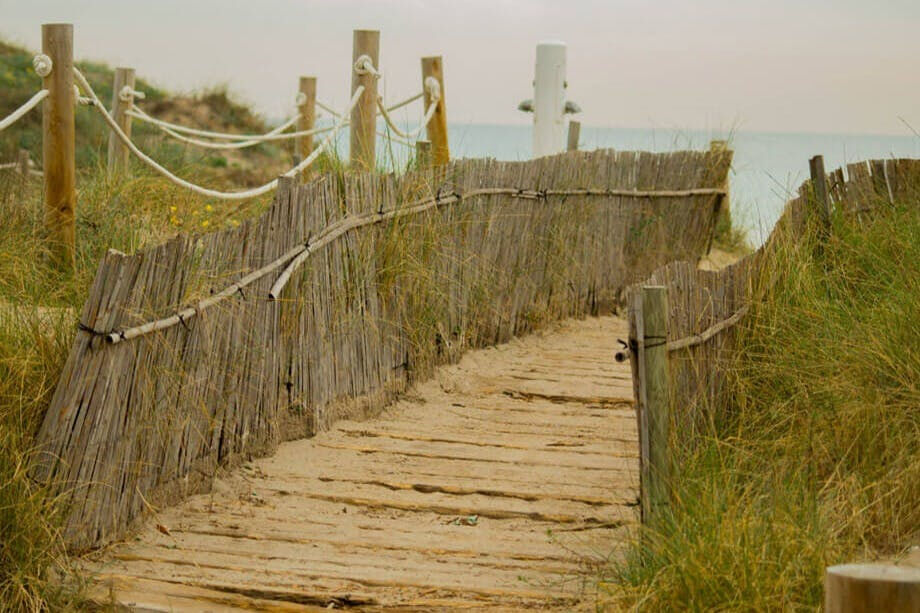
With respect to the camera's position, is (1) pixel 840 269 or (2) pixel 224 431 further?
(1) pixel 840 269

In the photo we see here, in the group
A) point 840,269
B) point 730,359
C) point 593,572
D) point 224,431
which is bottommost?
point 593,572

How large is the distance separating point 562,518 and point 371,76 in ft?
13.0

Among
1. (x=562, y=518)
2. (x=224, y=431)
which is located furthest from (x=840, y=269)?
(x=224, y=431)

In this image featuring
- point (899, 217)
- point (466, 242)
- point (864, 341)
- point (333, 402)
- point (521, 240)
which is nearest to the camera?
point (864, 341)

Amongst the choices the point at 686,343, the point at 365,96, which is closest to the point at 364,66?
the point at 365,96

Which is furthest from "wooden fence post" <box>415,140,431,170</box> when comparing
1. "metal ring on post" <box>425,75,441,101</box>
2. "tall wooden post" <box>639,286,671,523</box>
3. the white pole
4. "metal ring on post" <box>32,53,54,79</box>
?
the white pole

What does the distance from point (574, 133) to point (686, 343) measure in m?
6.85

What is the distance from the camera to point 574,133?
1075cm

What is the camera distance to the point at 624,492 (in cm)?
449

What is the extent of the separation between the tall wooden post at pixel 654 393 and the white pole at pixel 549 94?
7125 mm

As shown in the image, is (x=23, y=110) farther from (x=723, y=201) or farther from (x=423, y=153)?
(x=723, y=201)

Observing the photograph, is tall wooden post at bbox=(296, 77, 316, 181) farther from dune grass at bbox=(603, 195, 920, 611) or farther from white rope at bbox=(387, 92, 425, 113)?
dune grass at bbox=(603, 195, 920, 611)

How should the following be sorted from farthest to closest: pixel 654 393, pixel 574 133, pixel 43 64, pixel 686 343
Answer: pixel 574 133, pixel 43 64, pixel 686 343, pixel 654 393

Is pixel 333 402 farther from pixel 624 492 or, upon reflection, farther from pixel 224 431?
pixel 624 492
